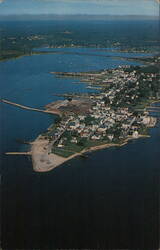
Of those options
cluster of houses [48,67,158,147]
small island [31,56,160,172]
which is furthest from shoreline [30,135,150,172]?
cluster of houses [48,67,158,147]

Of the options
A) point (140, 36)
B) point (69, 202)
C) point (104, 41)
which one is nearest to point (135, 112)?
point (69, 202)

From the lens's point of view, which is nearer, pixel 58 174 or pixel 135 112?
pixel 58 174

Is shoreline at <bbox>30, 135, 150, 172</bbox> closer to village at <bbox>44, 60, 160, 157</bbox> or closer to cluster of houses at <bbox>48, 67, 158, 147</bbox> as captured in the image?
village at <bbox>44, 60, 160, 157</bbox>

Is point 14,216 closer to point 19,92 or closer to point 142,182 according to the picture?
point 142,182

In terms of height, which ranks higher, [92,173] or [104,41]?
[104,41]

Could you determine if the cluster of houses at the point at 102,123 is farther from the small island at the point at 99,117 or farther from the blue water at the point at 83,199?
the blue water at the point at 83,199

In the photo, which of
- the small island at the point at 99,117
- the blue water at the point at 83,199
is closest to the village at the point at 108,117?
the small island at the point at 99,117

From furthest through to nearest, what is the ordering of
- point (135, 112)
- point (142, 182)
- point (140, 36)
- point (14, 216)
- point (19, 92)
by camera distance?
point (140, 36), point (19, 92), point (135, 112), point (142, 182), point (14, 216)
